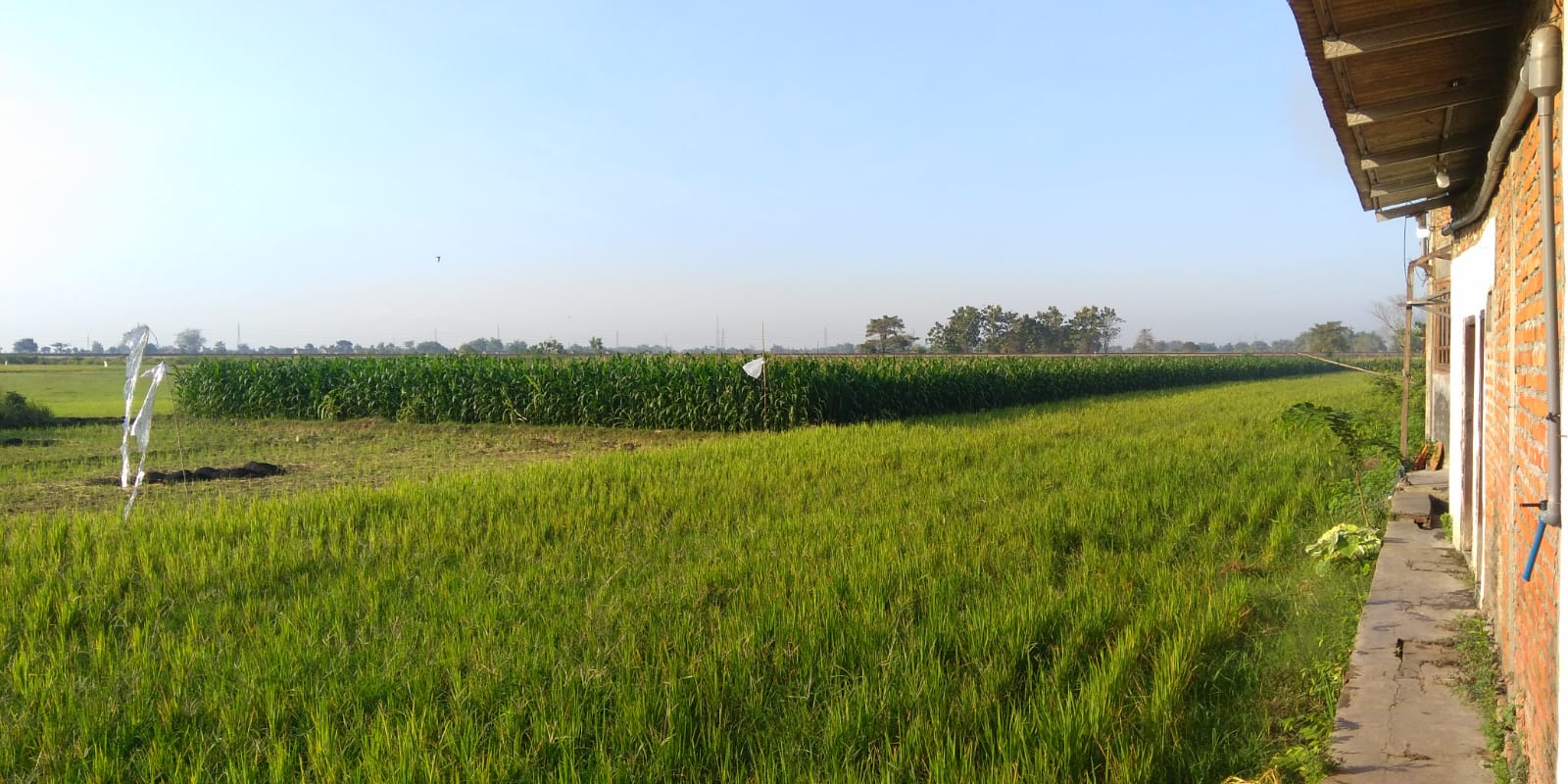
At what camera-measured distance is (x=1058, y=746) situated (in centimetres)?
350

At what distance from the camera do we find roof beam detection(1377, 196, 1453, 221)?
6695mm

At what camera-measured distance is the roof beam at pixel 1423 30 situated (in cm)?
321

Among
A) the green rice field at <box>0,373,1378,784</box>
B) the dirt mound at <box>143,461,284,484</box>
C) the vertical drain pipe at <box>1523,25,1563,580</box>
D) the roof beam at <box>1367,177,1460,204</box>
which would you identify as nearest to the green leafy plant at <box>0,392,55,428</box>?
the dirt mound at <box>143,461,284,484</box>

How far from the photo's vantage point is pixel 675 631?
191 inches

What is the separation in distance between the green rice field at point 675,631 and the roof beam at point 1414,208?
2.47 metres

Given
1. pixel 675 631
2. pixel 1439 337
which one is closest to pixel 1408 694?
pixel 675 631

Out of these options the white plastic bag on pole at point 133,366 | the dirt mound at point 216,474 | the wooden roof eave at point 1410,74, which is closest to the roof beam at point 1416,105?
the wooden roof eave at point 1410,74

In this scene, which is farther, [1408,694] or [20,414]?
[20,414]

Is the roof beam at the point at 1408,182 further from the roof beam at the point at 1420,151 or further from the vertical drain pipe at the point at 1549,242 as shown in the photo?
the vertical drain pipe at the point at 1549,242

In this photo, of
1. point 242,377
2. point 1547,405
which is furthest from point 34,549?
point 242,377

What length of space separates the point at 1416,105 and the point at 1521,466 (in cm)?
164

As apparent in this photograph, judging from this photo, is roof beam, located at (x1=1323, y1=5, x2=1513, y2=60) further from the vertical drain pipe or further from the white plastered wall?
the white plastered wall

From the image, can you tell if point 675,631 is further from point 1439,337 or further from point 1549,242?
point 1439,337

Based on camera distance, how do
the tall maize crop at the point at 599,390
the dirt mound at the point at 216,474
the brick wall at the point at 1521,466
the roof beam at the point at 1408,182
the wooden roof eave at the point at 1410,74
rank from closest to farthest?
the brick wall at the point at 1521,466 < the wooden roof eave at the point at 1410,74 < the roof beam at the point at 1408,182 < the dirt mound at the point at 216,474 < the tall maize crop at the point at 599,390
